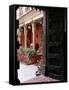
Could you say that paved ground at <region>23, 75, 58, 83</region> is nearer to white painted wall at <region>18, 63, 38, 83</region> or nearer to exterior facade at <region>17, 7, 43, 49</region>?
white painted wall at <region>18, 63, 38, 83</region>

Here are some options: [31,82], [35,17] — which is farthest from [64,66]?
[35,17]

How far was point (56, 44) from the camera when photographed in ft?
5.57

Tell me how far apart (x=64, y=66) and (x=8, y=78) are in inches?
13.6

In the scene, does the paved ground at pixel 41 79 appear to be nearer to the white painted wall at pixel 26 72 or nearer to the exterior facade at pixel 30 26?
the white painted wall at pixel 26 72

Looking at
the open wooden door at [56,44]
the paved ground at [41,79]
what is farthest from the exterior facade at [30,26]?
the paved ground at [41,79]

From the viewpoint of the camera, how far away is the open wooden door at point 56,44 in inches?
66.2

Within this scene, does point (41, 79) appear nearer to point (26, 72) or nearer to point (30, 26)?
point (26, 72)

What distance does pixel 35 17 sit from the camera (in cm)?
164

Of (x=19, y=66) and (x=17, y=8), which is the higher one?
(x=17, y=8)

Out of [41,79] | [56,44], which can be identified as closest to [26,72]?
[41,79]
